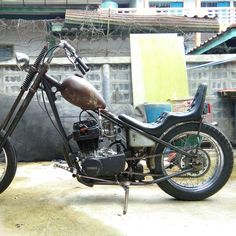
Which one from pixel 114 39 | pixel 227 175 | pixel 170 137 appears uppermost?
pixel 114 39

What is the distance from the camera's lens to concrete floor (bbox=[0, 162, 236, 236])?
10.5 feet

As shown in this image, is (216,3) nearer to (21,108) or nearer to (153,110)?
(153,110)

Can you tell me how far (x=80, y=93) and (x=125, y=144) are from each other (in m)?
0.63

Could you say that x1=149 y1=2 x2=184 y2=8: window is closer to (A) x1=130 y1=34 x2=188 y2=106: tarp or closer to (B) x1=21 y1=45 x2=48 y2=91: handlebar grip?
(A) x1=130 y1=34 x2=188 y2=106: tarp

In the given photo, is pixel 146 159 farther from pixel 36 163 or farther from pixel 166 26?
pixel 166 26

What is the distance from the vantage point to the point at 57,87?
3896 mm

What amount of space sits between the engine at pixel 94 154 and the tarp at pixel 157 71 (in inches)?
164

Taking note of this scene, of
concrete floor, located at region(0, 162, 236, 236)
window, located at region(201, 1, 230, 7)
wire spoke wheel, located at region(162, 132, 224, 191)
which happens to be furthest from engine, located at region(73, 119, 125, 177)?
window, located at region(201, 1, 230, 7)

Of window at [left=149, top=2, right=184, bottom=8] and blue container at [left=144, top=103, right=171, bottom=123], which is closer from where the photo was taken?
blue container at [left=144, top=103, right=171, bottom=123]

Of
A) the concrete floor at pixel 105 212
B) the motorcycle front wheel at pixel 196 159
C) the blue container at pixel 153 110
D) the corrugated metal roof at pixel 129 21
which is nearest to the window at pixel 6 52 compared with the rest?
the corrugated metal roof at pixel 129 21

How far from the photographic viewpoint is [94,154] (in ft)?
12.7

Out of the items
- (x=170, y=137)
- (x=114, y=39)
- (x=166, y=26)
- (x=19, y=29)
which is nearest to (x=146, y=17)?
(x=166, y=26)

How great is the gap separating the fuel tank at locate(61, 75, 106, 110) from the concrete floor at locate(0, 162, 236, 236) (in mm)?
891

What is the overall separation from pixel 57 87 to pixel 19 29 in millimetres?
8664
